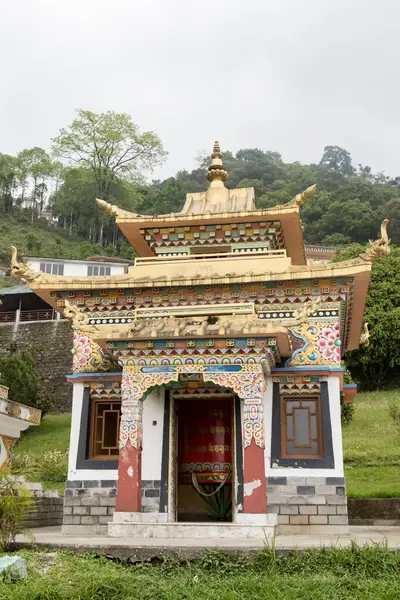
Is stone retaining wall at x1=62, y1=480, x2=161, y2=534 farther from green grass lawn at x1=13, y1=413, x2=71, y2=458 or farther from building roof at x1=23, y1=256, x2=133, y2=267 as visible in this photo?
building roof at x1=23, y1=256, x2=133, y2=267

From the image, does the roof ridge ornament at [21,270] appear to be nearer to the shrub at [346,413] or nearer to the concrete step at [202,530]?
the concrete step at [202,530]

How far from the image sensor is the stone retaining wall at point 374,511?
564 inches

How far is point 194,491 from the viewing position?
44.7ft

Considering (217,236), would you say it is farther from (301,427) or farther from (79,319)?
(301,427)

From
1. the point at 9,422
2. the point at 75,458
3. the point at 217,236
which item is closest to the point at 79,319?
the point at 75,458

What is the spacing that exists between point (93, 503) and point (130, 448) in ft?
6.30

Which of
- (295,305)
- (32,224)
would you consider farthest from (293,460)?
(32,224)

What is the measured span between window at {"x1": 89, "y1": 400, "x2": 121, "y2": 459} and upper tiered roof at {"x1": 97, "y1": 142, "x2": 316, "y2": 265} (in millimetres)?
3748

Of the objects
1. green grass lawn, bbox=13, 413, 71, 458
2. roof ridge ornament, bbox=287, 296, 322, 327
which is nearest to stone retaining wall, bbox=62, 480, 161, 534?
roof ridge ornament, bbox=287, 296, 322, 327

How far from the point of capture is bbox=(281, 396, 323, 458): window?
11.6 m

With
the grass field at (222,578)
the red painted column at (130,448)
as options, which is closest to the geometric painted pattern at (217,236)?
the red painted column at (130,448)

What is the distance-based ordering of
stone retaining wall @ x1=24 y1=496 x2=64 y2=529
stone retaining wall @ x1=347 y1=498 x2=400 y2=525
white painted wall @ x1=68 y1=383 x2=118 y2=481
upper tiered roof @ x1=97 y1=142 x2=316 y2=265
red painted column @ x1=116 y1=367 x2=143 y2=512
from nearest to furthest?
red painted column @ x1=116 y1=367 x2=143 y2=512 → white painted wall @ x1=68 y1=383 x2=118 y2=481 → stone retaining wall @ x1=24 y1=496 x2=64 y2=529 → upper tiered roof @ x1=97 y1=142 x2=316 y2=265 → stone retaining wall @ x1=347 y1=498 x2=400 y2=525

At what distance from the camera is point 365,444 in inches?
891

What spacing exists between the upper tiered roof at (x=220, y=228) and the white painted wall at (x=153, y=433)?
12.1ft
